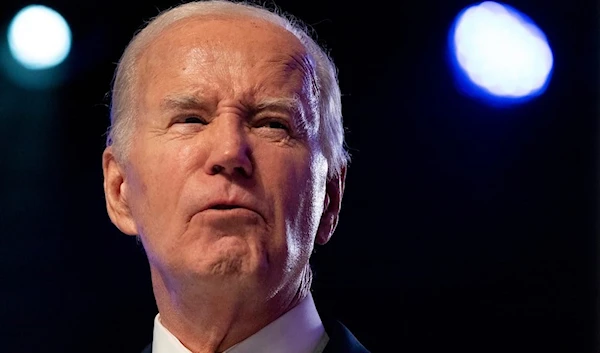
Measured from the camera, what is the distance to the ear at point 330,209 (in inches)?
98.6

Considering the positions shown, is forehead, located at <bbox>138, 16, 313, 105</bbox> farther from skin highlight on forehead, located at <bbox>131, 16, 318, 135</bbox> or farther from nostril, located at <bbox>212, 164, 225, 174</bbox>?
nostril, located at <bbox>212, 164, 225, 174</bbox>

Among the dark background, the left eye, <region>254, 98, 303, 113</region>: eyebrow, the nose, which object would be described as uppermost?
<region>254, 98, 303, 113</region>: eyebrow

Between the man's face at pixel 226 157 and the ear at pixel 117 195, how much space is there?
→ 0.04m

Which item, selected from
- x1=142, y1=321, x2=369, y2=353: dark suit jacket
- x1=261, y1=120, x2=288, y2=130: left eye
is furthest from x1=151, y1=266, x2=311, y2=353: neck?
x1=261, y1=120, x2=288, y2=130: left eye

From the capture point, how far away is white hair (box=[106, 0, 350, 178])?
2.46 metres

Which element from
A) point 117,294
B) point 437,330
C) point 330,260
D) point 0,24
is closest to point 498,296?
point 437,330

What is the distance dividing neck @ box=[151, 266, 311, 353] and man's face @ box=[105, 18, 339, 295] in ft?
0.14

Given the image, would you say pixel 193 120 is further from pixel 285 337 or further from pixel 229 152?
pixel 285 337

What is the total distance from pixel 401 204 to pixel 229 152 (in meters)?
1.81

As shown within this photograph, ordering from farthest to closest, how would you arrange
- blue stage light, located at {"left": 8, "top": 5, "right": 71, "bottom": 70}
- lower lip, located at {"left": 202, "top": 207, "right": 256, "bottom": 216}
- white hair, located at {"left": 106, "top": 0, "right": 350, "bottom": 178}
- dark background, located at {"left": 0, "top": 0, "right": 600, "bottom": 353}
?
blue stage light, located at {"left": 8, "top": 5, "right": 71, "bottom": 70} < dark background, located at {"left": 0, "top": 0, "right": 600, "bottom": 353} < white hair, located at {"left": 106, "top": 0, "right": 350, "bottom": 178} < lower lip, located at {"left": 202, "top": 207, "right": 256, "bottom": 216}

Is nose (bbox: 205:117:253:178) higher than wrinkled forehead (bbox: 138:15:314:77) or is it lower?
lower

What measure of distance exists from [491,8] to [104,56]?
1605mm

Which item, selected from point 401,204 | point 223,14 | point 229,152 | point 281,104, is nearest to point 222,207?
point 229,152

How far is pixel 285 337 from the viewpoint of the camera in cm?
230
